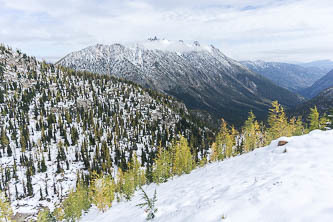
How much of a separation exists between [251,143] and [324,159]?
6481 cm

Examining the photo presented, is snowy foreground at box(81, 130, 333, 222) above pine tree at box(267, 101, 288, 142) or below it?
above

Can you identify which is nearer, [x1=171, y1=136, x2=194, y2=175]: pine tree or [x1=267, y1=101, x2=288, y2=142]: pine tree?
[x1=267, y1=101, x2=288, y2=142]: pine tree

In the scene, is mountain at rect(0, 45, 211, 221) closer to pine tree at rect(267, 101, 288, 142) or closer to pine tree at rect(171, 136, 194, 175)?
pine tree at rect(171, 136, 194, 175)

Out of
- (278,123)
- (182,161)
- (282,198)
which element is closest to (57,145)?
(182,161)

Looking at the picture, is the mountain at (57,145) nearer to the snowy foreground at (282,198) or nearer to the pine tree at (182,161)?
the pine tree at (182,161)

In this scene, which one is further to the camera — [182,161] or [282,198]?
[182,161]

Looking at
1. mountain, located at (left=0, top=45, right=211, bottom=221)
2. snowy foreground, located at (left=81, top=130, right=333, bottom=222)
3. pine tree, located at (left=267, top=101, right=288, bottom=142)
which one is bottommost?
mountain, located at (left=0, top=45, right=211, bottom=221)

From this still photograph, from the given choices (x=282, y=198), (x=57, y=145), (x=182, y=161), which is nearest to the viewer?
(x=282, y=198)

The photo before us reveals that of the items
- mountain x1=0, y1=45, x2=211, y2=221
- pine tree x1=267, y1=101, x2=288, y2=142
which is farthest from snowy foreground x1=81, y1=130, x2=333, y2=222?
mountain x1=0, y1=45, x2=211, y2=221

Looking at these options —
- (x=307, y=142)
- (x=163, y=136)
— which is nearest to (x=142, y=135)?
(x=163, y=136)

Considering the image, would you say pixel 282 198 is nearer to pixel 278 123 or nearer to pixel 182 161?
pixel 182 161

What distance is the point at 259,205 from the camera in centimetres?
1264

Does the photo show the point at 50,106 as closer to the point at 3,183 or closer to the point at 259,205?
the point at 3,183

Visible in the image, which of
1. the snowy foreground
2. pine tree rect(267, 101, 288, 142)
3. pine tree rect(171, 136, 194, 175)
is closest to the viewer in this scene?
the snowy foreground
